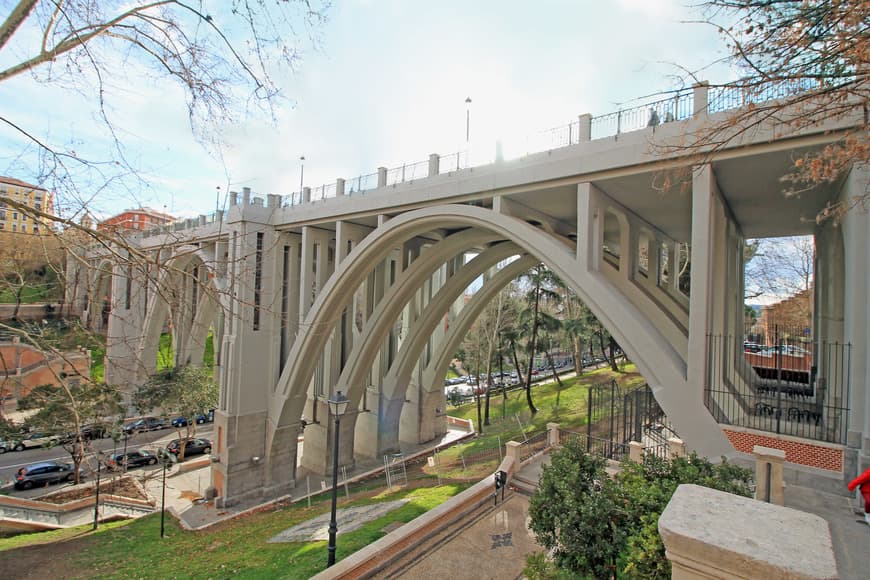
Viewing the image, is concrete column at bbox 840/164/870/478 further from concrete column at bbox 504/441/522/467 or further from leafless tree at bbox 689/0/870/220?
concrete column at bbox 504/441/522/467

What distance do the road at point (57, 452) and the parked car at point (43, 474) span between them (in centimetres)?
28

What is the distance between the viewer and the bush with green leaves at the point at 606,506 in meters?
5.06

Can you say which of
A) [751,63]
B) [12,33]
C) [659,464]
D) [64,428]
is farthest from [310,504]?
[751,63]

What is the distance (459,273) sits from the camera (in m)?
18.3

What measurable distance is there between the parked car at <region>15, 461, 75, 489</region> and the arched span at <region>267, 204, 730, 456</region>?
406 inches

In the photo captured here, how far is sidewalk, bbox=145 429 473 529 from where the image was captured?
47.8 feet

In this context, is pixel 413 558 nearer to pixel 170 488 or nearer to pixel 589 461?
pixel 589 461

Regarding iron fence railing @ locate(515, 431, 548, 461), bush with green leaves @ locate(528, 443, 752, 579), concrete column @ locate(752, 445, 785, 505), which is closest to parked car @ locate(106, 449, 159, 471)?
iron fence railing @ locate(515, 431, 548, 461)

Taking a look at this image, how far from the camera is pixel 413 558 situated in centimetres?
757

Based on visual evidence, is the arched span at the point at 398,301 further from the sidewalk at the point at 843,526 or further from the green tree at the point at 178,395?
the sidewalk at the point at 843,526

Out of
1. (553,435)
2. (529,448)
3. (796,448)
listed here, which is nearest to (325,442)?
(529,448)

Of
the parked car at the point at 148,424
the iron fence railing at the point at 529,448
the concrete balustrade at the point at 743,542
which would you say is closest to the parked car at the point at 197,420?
the parked car at the point at 148,424

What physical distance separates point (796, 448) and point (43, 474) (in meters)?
25.5

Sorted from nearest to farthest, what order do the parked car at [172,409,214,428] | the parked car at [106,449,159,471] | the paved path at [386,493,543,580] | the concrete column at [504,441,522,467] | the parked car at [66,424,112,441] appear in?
1. the paved path at [386,493,543,580]
2. the concrete column at [504,441,522,467]
3. the parked car at [66,424,112,441]
4. the parked car at [106,449,159,471]
5. the parked car at [172,409,214,428]
